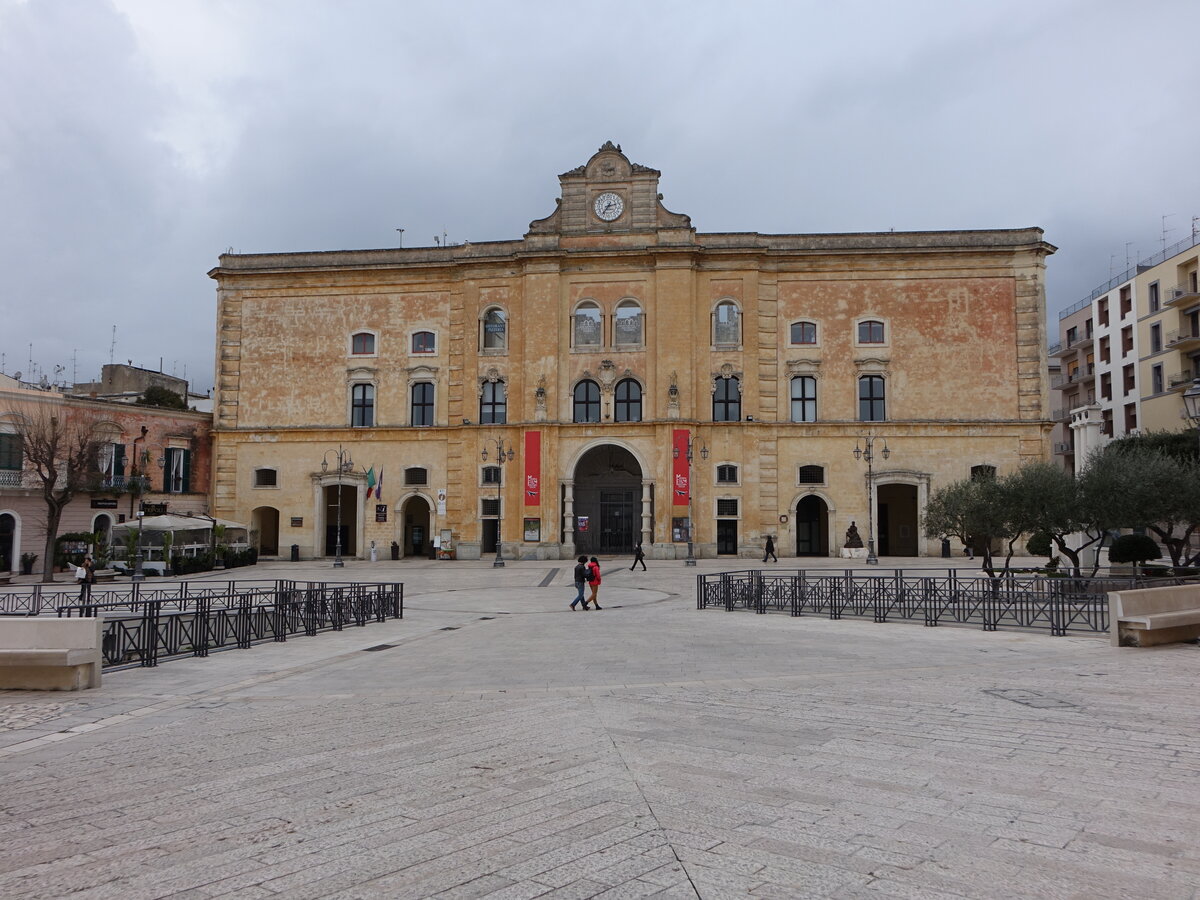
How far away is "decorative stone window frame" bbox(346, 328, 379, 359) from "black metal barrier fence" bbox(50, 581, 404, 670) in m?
25.1

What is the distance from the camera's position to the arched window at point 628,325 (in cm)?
4353

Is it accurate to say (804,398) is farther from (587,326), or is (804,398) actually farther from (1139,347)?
(1139,347)

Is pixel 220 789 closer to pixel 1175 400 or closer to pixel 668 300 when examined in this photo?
pixel 668 300

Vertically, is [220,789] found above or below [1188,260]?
below

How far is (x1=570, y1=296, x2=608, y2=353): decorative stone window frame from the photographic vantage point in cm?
4359

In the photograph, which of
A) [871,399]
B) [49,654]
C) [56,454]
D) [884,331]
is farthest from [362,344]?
[49,654]

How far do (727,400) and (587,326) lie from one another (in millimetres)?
7958

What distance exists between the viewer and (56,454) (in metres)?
36.1

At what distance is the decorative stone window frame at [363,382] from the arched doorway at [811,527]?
2244 cm

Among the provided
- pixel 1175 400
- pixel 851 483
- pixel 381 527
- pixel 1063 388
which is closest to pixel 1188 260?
pixel 1175 400

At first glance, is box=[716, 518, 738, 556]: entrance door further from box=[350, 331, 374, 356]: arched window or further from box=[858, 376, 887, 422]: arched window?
box=[350, 331, 374, 356]: arched window

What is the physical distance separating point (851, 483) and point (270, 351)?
30731 mm

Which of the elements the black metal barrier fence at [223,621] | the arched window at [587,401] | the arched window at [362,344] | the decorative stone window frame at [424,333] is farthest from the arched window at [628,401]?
the black metal barrier fence at [223,621]

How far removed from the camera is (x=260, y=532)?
47250mm
